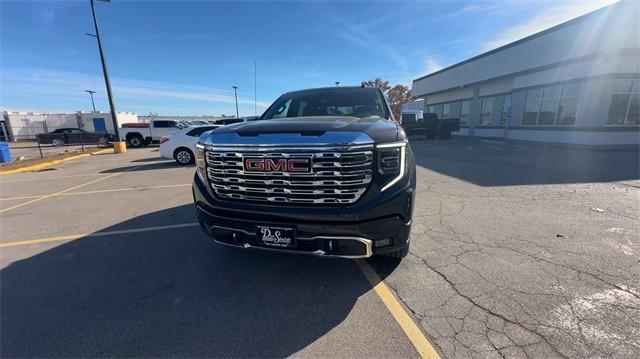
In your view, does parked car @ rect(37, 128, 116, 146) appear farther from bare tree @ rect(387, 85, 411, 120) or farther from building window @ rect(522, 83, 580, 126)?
bare tree @ rect(387, 85, 411, 120)

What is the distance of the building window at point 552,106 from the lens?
52.0 ft

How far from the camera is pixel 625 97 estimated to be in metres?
14.4

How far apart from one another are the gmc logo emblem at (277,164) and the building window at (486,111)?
26289 mm

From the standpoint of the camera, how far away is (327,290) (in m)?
2.82

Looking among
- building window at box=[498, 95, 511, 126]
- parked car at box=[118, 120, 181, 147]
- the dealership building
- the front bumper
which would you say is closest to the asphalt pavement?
the front bumper

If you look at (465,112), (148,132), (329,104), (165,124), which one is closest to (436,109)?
(465,112)

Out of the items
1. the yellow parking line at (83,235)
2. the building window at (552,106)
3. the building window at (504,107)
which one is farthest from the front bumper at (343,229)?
the building window at (504,107)

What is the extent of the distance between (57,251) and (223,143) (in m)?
3.18

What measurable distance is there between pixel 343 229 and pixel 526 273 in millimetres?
2220

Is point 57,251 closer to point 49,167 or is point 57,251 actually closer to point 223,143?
point 223,143

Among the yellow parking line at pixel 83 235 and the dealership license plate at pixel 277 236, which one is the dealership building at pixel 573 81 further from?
the yellow parking line at pixel 83 235

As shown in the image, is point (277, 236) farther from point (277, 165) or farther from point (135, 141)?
point (135, 141)

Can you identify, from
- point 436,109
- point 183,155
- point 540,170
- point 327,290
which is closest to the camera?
point 327,290

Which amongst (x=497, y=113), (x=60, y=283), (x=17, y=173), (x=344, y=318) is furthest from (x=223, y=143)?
(x=497, y=113)
